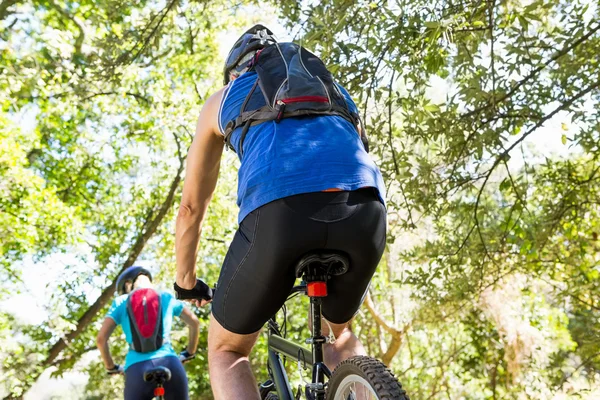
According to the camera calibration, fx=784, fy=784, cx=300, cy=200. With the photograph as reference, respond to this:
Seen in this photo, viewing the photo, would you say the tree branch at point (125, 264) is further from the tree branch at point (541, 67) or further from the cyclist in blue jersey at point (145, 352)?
the tree branch at point (541, 67)

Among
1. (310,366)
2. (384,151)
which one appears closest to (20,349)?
(384,151)

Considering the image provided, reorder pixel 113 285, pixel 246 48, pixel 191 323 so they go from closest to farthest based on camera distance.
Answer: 1. pixel 246 48
2. pixel 191 323
3. pixel 113 285

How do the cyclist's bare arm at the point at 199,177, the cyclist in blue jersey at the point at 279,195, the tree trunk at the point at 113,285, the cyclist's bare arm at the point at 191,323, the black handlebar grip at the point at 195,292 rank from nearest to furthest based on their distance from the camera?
1. the cyclist in blue jersey at the point at 279,195
2. the cyclist's bare arm at the point at 199,177
3. the black handlebar grip at the point at 195,292
4. the cyclist's bare arm at the point at 191,323
5. the tree trunk at the point at 113,285

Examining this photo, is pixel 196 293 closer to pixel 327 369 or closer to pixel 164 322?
pixel 327 369

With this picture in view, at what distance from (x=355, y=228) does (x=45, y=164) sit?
729 inches

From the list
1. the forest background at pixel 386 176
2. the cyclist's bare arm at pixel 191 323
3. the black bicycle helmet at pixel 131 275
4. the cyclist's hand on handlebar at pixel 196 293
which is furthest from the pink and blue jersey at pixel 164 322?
the cyclist's hand on handlebar at pixel 196 293

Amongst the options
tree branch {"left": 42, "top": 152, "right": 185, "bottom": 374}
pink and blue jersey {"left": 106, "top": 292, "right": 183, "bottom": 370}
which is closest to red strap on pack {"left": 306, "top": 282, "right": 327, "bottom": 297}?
pink and blue jersey {"left": 106, "top": 292, "right": 183, "bottom": 370}

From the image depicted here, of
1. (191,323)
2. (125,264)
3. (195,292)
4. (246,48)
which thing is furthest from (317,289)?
(125,264)

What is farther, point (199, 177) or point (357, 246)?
point (199, 177)

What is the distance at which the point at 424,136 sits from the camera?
575 cm

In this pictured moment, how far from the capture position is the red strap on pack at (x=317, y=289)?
2.53 m

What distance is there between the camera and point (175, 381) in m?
6.36

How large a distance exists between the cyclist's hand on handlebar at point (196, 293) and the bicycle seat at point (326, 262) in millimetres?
692

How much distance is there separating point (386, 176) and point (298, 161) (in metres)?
3.40
